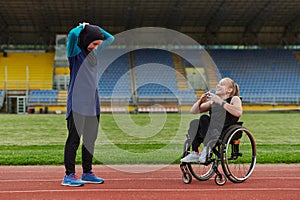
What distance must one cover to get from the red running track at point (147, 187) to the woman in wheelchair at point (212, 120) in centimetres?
44

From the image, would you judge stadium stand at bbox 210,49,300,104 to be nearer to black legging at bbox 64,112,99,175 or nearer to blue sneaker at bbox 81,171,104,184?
blue sneaker at bbox 81,171,104,184

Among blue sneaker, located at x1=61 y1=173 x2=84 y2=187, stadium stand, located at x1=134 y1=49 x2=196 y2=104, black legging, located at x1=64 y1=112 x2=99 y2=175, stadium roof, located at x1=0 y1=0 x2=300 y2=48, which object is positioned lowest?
blue sneaker, located at x1=61 y1=173 x2=84 y2=187

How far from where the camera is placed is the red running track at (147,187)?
5484 mm

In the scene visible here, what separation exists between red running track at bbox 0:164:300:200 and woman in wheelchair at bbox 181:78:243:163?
17.1 inches

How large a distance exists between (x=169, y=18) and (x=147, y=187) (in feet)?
121

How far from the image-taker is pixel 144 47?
151ft

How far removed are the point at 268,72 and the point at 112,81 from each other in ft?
46.2

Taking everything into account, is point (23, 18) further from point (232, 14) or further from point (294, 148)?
point (294, 148)

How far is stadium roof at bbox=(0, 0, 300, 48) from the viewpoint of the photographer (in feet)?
127

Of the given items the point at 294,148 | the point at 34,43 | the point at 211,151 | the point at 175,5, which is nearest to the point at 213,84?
the point at 175,5

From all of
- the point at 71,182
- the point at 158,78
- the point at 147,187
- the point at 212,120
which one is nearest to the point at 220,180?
the point at 212,120

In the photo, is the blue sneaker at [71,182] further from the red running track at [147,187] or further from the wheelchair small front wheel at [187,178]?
the wheelchair small front wheel at [187,178]

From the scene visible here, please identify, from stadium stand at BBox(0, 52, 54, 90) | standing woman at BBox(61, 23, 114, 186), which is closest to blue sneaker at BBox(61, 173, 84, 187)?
standing woman at BBox(61, 23, 114, 186)

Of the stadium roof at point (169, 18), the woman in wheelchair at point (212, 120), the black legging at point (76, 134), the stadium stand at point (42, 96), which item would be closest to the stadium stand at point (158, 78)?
the stadium roof at point (169, 18)
